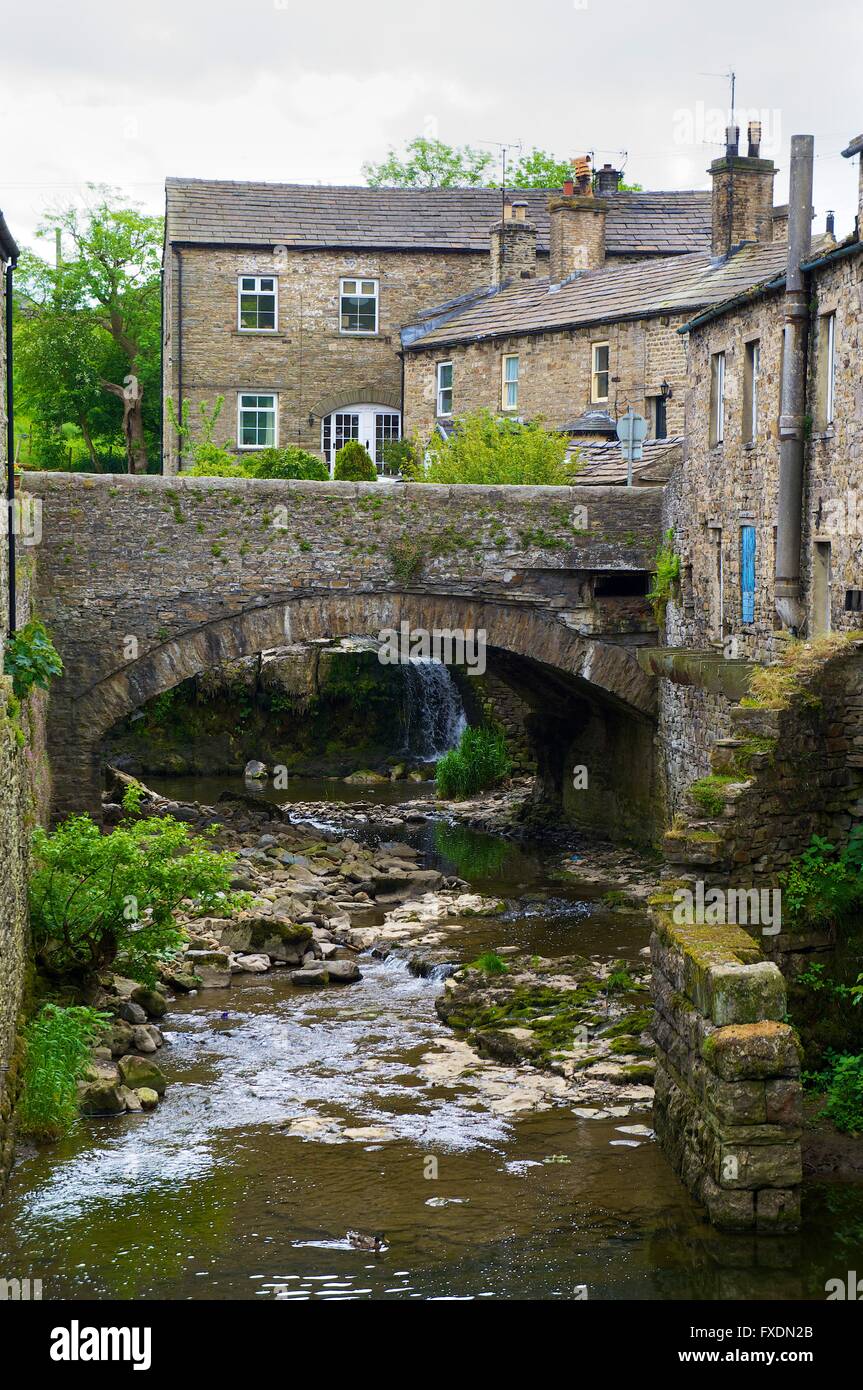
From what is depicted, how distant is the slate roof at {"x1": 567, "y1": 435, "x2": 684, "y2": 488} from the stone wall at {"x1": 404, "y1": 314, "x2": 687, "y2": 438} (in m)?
1.83

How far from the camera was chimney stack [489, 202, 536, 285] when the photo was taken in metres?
36.3

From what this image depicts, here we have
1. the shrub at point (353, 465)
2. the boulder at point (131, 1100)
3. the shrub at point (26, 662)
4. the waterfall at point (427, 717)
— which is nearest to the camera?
the boulder at point (131, 1100)

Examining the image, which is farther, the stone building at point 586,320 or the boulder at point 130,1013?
the stone building at point 586,320

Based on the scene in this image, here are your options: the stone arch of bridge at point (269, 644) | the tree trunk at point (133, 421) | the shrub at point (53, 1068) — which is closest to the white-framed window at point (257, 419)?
the tree trunk at point (133, 421)

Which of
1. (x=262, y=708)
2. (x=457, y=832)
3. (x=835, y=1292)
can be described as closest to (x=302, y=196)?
(x=262, y=708)

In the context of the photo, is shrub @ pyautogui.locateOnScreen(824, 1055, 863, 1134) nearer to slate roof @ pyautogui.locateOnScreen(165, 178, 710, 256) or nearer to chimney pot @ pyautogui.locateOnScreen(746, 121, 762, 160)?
chimney pot @ pyautogui.locateOnScreen(746, 121, 762, 160)

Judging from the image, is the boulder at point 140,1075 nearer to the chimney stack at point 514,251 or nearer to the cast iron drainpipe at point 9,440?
the cast iron drainpipe at point 9,440

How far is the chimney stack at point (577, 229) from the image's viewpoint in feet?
113

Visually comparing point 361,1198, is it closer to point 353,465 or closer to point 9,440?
point 9,440

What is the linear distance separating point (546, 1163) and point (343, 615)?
36.8 ft

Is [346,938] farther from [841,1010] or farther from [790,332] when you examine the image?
[790,332]

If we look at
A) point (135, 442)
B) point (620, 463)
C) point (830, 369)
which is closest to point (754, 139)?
point (620, 463)

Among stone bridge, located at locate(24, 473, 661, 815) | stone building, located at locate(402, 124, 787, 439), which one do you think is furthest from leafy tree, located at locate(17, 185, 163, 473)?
stone bridge, located at locate(24, 473, 661, 815)

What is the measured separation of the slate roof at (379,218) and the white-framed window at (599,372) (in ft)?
19.1
